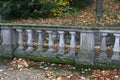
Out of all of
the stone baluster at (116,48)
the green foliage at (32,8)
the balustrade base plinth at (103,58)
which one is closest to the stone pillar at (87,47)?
the balustrade base plinth at (103,58)

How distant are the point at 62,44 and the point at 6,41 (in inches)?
65.4

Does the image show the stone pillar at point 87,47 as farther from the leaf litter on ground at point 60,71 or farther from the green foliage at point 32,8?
the green foliage at point 32,8

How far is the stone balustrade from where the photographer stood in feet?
23.7

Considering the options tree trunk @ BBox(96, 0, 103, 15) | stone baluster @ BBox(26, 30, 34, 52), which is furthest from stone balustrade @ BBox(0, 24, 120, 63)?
tree trunk @ BBox(96, 0, 103, 15)

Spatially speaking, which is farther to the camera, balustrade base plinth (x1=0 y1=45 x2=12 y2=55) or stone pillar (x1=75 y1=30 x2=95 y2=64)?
balustrade base plinth (x1=0 y1=45 x2=12 y2=55)

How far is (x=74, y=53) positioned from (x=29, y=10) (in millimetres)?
7329

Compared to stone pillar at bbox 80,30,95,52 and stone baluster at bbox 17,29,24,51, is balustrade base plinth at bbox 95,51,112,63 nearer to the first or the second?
stone pillar at bbox 80,30,95,52

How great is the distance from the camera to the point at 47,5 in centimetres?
1424

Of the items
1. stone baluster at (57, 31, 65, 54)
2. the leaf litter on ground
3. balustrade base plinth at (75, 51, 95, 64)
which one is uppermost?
stone baluster at (57, 31, 65, 54)

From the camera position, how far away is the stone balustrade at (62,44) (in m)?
7.23

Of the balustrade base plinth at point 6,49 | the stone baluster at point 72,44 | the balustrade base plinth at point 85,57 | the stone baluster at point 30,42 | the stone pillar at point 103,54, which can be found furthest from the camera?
the balustrade base plinth at point 6,49

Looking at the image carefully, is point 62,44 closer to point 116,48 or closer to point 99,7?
point 116,48

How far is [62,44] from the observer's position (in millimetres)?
7664

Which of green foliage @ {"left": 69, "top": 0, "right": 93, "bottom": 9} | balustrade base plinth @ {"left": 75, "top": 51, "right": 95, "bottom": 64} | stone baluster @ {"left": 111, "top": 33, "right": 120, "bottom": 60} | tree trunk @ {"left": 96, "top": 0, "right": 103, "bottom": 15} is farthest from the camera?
green foliage @ {"left": 69, "top": 0, "right": 93, "bottom": 9}
